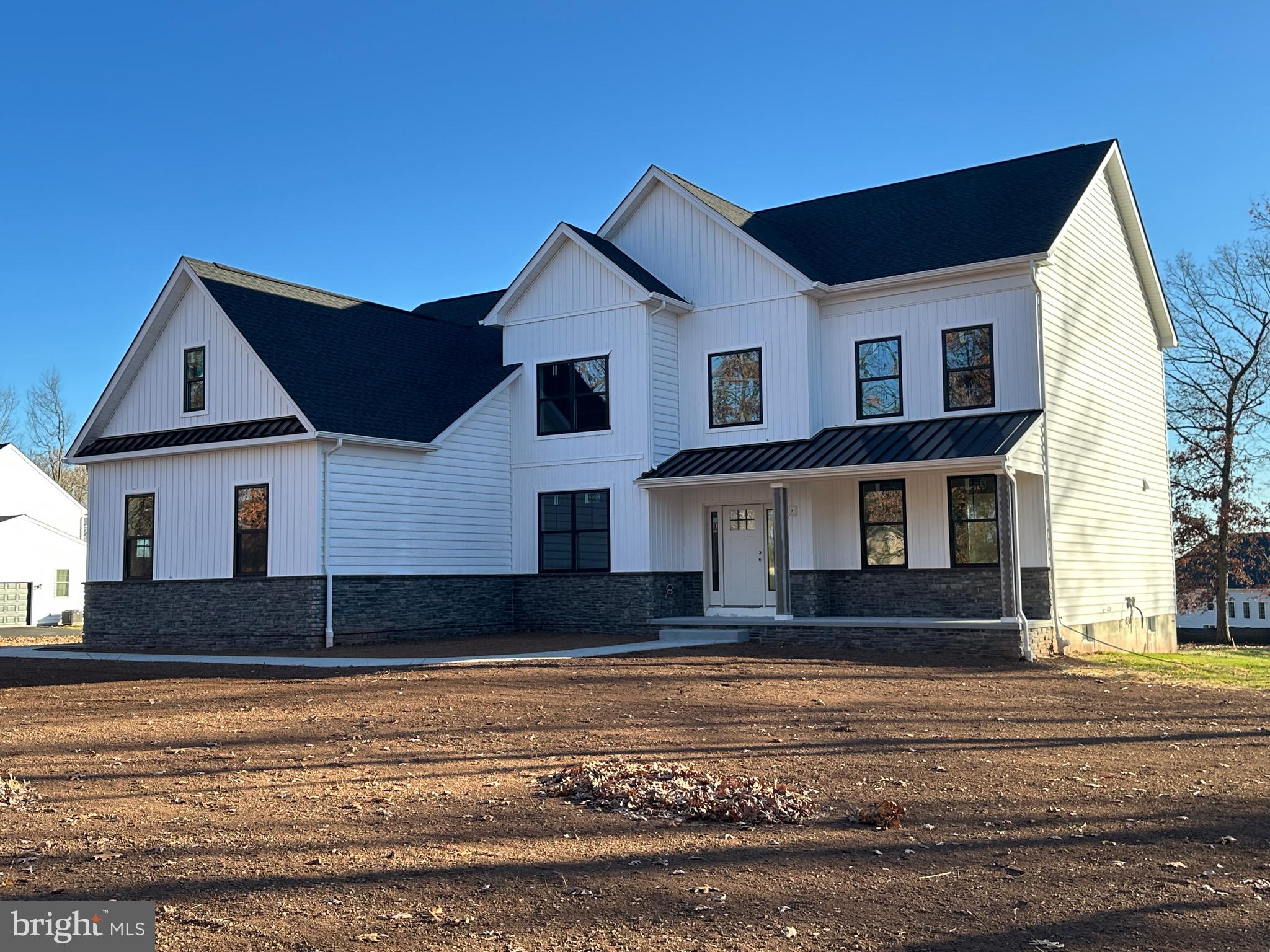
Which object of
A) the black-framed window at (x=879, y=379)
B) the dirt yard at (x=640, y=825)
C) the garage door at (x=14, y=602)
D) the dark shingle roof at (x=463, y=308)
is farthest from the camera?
the garage door at (x=14, y=602)

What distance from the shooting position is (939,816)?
280 inches

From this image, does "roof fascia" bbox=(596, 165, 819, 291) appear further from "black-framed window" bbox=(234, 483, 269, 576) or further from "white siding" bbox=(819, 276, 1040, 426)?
"black-framed window" bbox=(234, 483, 269, 576)

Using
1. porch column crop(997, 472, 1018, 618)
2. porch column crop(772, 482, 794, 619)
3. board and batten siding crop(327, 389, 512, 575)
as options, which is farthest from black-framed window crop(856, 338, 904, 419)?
board and batten siding crop(327, 389, 512, 575)

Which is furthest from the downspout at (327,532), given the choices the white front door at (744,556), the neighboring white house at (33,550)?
the neighboring white house at (33,550)

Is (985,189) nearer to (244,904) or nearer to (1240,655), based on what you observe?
(1240,655)

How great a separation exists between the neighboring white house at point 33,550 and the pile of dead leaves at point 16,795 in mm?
34539

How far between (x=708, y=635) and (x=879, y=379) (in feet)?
18.4

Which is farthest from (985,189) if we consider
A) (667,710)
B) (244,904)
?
(244,904)

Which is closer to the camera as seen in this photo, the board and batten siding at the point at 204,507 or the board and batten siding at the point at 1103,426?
the board and batten siding at the point at 1103,426

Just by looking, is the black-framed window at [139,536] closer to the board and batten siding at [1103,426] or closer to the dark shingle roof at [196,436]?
the dark shingle roof at [196,436]

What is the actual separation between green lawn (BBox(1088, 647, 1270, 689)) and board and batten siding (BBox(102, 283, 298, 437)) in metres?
14.4

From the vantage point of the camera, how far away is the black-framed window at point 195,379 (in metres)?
22.1

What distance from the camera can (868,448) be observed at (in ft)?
63.8

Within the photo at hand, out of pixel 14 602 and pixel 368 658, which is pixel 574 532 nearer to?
pixel 368 658
